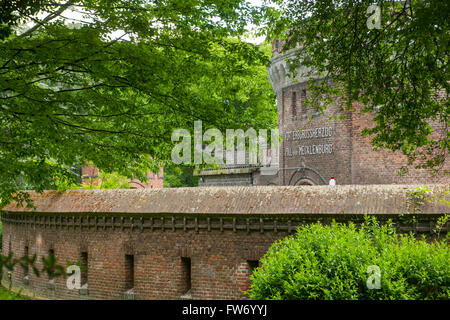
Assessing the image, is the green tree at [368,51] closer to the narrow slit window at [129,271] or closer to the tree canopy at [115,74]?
the tree canopy at [115,74]

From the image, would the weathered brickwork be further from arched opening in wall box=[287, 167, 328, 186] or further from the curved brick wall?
the curved brick wall

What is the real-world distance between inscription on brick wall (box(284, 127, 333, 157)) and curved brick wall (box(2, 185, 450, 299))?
328 inches

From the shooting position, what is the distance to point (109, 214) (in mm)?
12398

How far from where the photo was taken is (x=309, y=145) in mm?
19406

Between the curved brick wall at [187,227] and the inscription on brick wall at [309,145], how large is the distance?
8.32 meters

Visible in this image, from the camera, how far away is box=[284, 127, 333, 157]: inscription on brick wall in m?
18.5

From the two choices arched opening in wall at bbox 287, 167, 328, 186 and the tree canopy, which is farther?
arched opening in wall at bbox 287, 167, 328, 186

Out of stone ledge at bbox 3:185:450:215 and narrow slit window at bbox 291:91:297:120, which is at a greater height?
narrow slit window at bbox 291:91:297:120

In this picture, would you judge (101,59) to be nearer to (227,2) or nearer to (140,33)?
(140,33)

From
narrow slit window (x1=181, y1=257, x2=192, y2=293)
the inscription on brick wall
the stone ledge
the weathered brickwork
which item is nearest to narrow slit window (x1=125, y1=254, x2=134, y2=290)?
the stone ledge

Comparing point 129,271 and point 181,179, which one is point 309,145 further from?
point 181,179

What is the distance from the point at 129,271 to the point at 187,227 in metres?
2.42

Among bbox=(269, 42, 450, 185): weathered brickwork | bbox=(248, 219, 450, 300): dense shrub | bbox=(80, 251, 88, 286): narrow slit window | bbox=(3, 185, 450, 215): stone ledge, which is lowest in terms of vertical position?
bbox=(80, 251, 88, 286): narrow slit window
